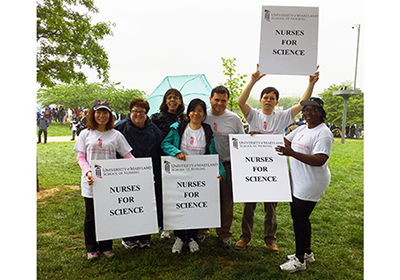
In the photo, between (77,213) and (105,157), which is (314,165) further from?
(77,213)

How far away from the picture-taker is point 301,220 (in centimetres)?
345

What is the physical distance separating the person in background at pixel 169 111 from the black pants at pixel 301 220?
1791mm

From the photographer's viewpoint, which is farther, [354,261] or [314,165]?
[354,261]

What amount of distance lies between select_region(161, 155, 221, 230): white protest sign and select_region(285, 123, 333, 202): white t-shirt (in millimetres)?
959

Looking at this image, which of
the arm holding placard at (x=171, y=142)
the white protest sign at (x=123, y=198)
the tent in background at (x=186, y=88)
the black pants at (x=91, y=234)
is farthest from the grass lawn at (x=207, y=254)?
the tent in background at (x=186, y=88)

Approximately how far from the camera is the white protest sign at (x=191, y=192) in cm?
375

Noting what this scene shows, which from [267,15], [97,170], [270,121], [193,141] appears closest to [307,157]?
[270,121]

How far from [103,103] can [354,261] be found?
→ 3.77 meters

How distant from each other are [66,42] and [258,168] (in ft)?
20.3

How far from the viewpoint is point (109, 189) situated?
356cm

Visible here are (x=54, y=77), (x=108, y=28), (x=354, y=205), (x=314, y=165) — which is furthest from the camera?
(x=108, y=28)

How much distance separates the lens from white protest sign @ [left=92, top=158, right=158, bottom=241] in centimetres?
351

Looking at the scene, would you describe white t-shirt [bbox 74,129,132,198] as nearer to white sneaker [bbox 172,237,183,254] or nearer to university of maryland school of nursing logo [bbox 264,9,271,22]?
white sneaker [bbox 172,237,183,254]

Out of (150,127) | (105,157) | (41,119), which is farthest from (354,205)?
(41,119)
